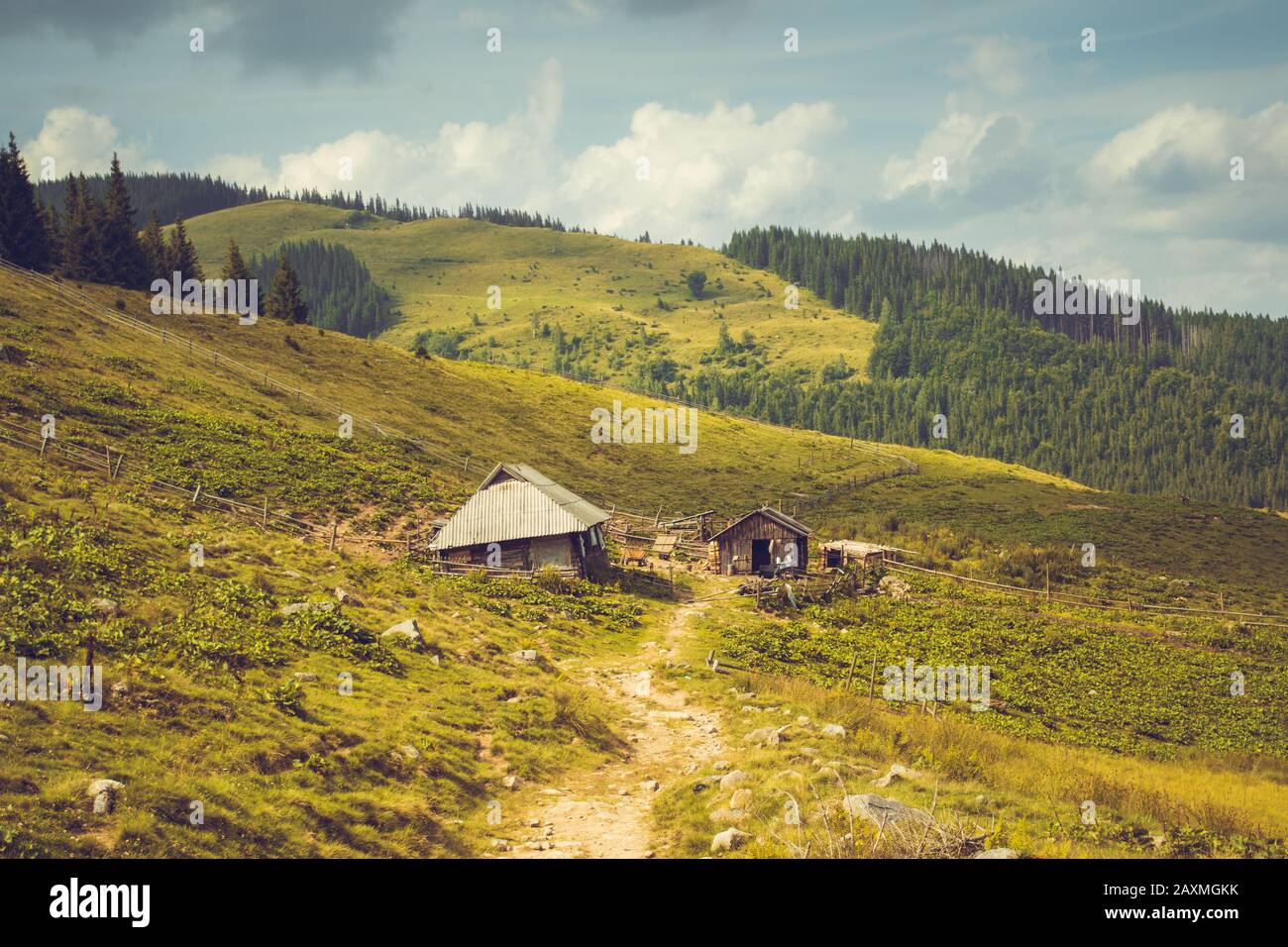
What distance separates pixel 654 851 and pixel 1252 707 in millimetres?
30475

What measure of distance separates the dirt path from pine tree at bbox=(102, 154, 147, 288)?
7874cm

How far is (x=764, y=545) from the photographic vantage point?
2082 inches

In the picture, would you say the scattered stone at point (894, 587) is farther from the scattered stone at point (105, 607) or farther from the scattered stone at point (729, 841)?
the scattered stone at point (105, 607)

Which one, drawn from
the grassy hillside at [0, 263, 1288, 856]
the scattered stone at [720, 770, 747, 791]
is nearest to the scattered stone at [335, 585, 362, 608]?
the grassy hillside at [0, 263, 1288, 856]

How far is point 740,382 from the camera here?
180 meters

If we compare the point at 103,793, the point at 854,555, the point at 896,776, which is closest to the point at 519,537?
the point at 854,555

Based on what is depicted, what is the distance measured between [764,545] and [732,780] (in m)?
36.6

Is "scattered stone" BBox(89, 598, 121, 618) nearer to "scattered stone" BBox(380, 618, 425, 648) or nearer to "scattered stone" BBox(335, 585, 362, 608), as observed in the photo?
"scattered stone" BBox(380, 618, 425, 648)

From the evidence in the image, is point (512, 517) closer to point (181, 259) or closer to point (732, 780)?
point (732, 780)

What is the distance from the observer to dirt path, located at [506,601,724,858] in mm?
14969
